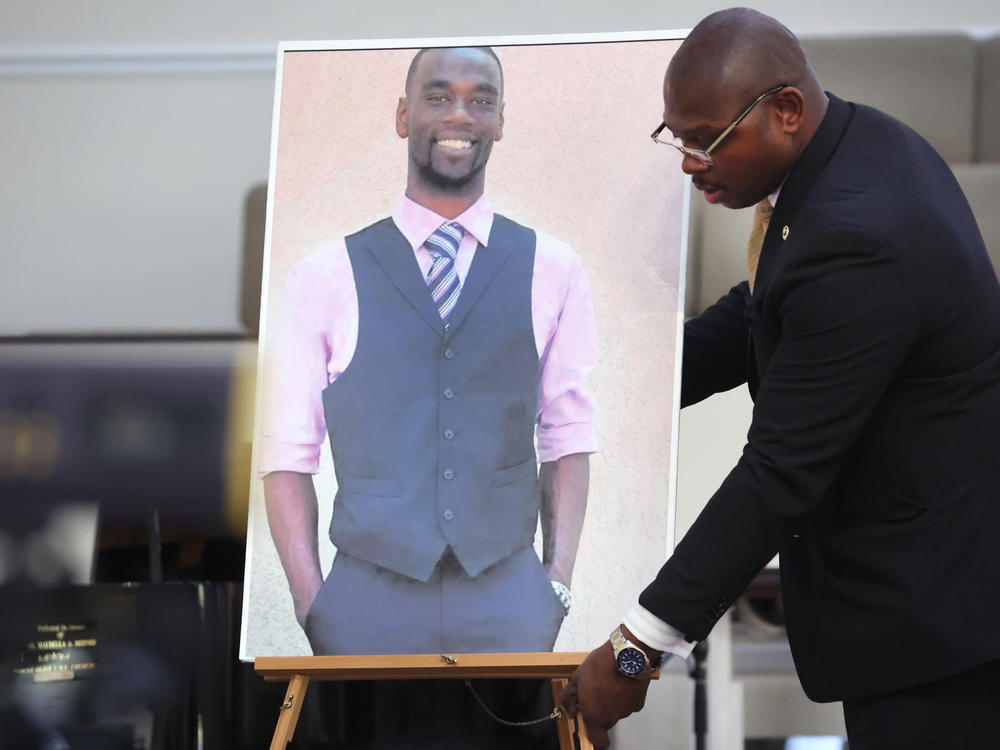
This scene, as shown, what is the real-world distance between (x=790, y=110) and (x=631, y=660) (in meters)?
0.76

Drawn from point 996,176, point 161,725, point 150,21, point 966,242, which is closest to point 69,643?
point 161,725

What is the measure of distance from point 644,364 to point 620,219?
275mm

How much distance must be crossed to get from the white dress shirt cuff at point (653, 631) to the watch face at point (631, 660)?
0.02 metres

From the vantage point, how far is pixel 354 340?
213 centimetres

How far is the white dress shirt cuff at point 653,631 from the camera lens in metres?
1.52

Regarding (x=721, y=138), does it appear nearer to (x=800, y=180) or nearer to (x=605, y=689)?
(x=800, y=180)

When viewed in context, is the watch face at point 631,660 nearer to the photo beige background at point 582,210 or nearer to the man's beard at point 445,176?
the photo beige background at point 582,210

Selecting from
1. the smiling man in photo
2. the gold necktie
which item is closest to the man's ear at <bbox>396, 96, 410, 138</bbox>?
the smiling man in photo

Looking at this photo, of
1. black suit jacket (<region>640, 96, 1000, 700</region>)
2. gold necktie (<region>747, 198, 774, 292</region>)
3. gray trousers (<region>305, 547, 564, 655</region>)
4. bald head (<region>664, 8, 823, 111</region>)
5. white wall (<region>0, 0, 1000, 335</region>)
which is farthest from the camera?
white wall (<region>0, 0, 1000, 335</region>)

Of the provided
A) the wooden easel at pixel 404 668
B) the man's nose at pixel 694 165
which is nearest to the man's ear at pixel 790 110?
the man's nose at pixel 694 165

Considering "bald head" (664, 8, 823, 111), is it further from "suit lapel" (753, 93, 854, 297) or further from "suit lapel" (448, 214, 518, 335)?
"suit lapel" (448, 214, 518, 335)

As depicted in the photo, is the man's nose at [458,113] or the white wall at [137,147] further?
the white wall at [137,147]

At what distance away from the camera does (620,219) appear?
2.15 m

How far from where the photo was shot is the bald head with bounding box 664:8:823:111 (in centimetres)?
152
